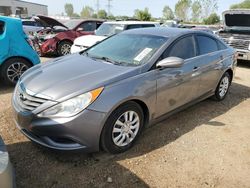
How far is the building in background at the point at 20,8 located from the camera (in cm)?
4851

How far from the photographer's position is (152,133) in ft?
12.5

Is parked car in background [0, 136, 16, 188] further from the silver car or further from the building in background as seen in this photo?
the building in background

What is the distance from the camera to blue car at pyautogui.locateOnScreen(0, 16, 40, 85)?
5410 mm

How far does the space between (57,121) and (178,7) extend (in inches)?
1804

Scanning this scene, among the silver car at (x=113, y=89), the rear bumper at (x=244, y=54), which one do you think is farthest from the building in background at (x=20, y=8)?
the silver car at (x=113, y=89)

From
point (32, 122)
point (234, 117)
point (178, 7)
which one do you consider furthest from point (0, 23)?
point (178, 7)

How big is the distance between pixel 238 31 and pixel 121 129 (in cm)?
830

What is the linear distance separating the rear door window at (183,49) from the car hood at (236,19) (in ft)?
19.9

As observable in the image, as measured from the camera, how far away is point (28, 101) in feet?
9.70

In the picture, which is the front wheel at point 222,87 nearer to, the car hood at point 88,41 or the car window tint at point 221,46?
the car window tint at point 221,46

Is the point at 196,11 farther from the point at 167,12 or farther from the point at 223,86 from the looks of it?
the point at 223,86

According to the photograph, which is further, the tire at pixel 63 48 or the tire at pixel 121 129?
the tire at pixel 63 48

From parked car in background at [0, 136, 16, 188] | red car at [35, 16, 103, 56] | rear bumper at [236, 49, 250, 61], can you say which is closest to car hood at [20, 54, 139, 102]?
parked car in background at [0, 136, 16, 188]

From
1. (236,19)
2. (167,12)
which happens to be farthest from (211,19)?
(236,19)
